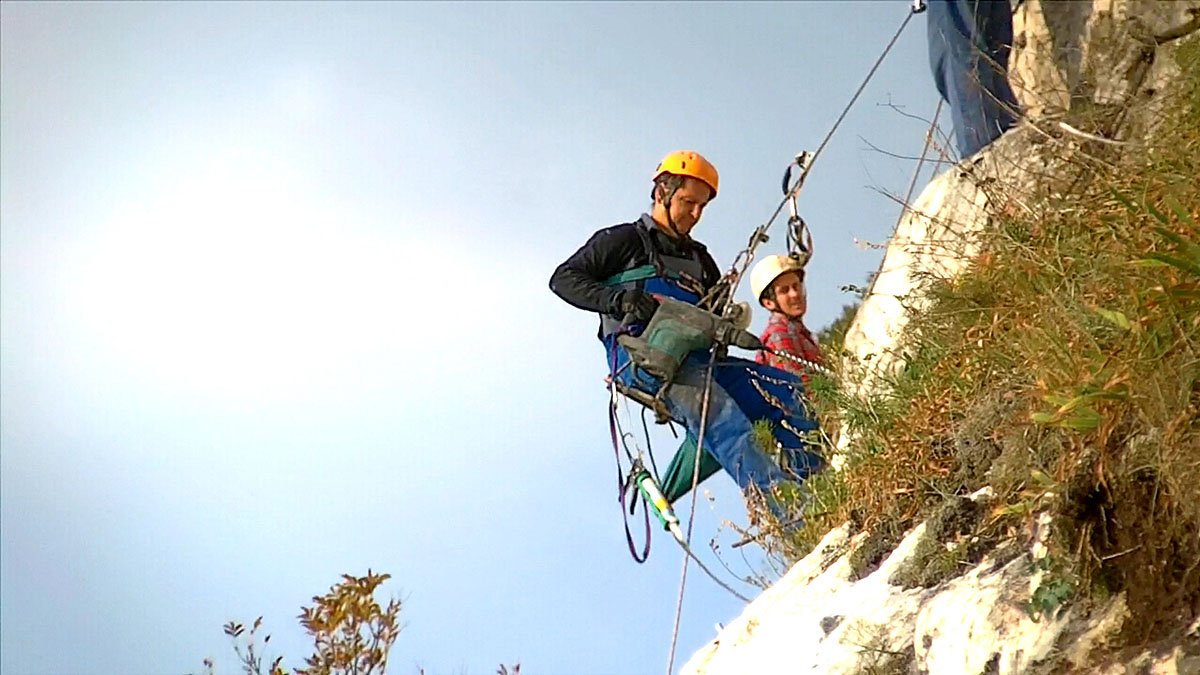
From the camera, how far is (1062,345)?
6.76 ft

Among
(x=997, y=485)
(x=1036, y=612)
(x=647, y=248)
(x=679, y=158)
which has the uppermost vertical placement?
(x=679, y=158)

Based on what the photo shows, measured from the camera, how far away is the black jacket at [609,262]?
5.37m

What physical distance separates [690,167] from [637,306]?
3.35 ft

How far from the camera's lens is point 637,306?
527 cm

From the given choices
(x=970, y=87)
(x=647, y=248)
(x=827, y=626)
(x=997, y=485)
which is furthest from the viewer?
(x=970, y=87)

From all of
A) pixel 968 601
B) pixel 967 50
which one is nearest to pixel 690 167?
pixel 967 50

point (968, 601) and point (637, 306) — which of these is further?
point (637, 306)

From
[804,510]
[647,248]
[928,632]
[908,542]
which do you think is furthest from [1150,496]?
Result: [647,248]

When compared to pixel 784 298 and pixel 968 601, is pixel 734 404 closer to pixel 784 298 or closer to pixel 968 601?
pixel 784 298

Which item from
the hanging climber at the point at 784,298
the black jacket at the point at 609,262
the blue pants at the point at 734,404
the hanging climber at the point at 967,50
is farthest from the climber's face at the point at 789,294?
the hanging climber at the point at 967,50

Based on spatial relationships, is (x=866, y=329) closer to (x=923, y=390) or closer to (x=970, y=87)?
(x=970, y=87)

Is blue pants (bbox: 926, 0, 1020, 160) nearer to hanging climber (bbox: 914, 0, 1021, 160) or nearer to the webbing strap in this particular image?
hanging climber (bbox: 914, 0, 1021, 160)

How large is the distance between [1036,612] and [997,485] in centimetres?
30

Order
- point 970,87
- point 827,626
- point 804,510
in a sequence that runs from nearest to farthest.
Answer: point 827,626
point 804,510
point 970,87
